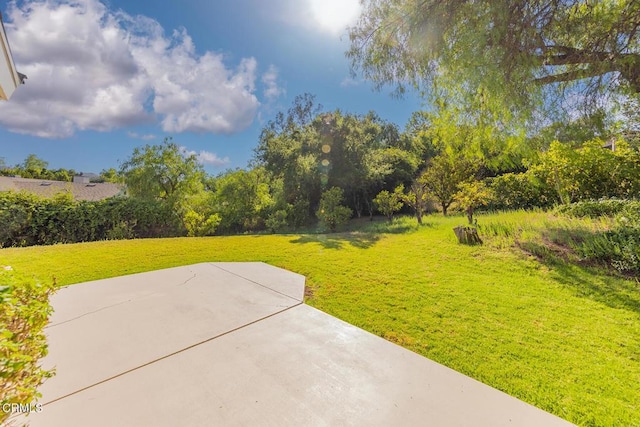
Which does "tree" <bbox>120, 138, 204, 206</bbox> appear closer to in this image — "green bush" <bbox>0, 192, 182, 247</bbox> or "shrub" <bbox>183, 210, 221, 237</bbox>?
"green bush" <bbox>0, 192, 182, 247</bbox>

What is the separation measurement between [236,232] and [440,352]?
10124 mm

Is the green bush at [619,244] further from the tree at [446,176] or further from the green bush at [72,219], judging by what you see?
the green bush at [72,219]

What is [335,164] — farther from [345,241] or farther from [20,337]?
[20,337]

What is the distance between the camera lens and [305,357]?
2129mm

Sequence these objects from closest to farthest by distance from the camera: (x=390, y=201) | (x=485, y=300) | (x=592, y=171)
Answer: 1. (x=485, y=300)
2. (x=592, y=171)
3. (x=390, y=201)

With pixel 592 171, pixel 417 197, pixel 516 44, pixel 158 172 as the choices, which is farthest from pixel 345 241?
pixel 158 172

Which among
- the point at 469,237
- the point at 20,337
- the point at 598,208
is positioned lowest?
the point at 469,237

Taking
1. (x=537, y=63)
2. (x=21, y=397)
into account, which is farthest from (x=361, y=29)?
(x=21, y=397)

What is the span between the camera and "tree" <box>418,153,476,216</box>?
845 centimetres

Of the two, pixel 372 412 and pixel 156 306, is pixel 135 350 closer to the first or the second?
pixel 156 306

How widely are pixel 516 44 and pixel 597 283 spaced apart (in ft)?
A: 12.6

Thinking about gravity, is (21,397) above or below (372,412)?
above

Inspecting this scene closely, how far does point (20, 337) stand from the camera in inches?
57.1

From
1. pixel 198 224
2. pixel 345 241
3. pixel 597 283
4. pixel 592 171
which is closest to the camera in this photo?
pixel 597 283
